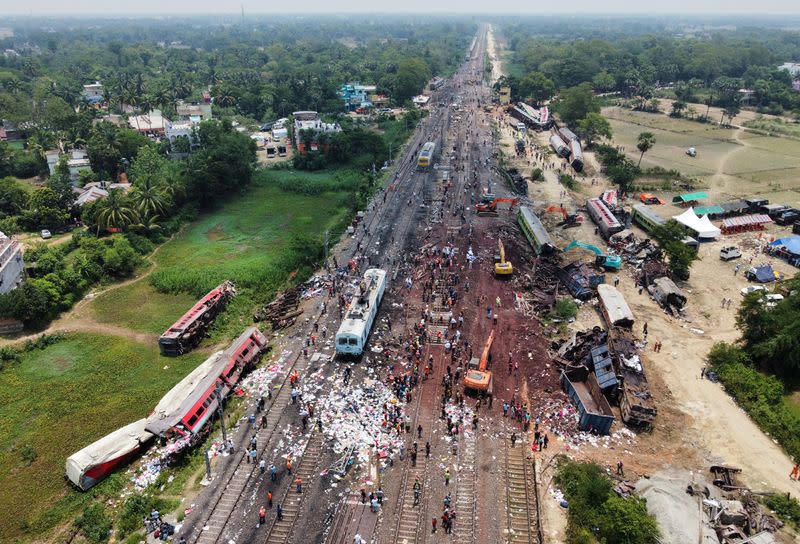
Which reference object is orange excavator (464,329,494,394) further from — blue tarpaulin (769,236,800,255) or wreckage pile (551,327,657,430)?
blue tarpaulin (769,236,800,255)

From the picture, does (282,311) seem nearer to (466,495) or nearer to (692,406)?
(466,495)

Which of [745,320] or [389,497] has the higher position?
[745,320]

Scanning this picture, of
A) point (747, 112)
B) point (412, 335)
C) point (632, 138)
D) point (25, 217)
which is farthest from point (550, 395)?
point (747, 112)

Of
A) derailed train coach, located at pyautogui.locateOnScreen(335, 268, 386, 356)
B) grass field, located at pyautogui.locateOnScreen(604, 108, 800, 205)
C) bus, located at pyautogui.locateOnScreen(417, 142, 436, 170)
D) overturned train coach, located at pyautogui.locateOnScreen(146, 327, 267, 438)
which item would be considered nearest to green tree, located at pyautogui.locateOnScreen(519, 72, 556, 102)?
grass field, located at pyautogui.locateOnScreen(604, 108, 800, 205)

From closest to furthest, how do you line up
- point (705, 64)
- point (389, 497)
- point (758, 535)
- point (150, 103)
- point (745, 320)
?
point (758, 535) < point (389, 497) < point (745, 320) < point (150, 103) < point (705, 64)

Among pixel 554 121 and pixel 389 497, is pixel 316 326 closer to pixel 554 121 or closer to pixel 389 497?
pixel 389 497

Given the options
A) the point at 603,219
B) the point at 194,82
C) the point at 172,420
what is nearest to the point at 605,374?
the point at 172,420

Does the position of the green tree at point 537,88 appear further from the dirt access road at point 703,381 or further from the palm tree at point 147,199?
the palm tree at point 147,199
